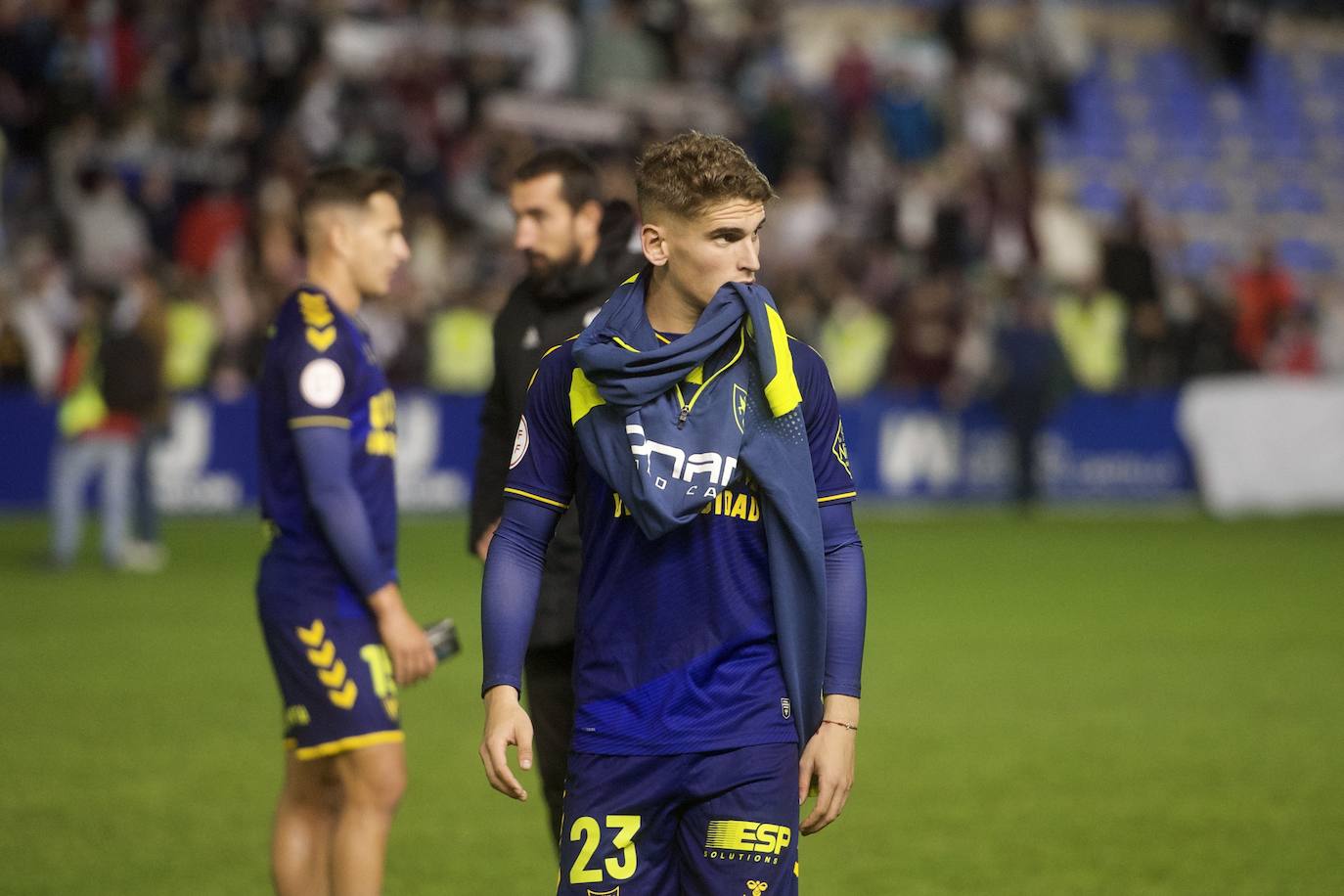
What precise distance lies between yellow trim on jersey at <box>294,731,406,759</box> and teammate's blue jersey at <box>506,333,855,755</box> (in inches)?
58.3

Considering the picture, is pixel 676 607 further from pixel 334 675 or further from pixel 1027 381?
pixel 1027 381

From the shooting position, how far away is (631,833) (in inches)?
151

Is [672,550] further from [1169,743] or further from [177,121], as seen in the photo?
[177,121]

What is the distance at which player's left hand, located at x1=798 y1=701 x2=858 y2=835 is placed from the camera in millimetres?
3830

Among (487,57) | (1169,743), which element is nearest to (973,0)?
(487,57)

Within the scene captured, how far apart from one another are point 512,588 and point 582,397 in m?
0.42

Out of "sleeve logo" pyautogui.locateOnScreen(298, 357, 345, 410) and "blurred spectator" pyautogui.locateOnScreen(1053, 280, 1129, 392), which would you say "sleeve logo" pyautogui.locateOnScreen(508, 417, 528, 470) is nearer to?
"sleeve logo" pyautogui.locateOnScreen(298, 357, 345, 410)

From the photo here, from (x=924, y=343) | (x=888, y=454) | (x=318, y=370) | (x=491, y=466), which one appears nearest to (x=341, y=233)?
(x=318, y=370)

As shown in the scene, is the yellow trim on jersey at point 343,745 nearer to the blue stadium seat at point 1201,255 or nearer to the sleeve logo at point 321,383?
the sleeve logo at point 321,383

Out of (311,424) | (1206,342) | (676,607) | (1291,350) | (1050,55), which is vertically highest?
(1050,55)

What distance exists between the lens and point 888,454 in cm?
2145

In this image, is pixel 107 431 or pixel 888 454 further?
pixel 888 454

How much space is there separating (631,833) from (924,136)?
23.6m

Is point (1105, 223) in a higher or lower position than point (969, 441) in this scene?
higher
